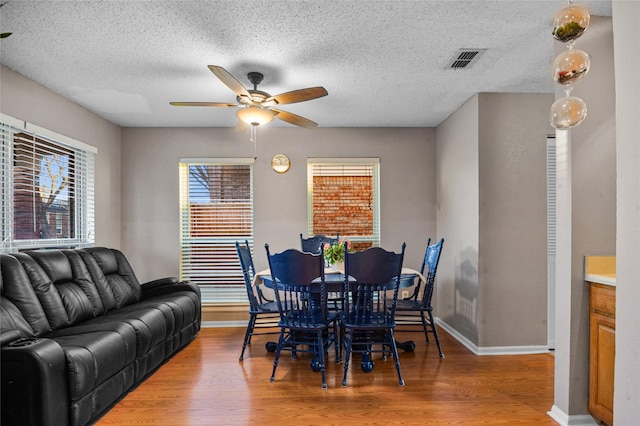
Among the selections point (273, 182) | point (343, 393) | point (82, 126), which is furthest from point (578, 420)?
point (82, 126)

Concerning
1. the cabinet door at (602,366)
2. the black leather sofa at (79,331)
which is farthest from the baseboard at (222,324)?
the cabinet door at (602,366)

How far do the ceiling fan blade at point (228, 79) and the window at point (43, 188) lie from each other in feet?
6.18

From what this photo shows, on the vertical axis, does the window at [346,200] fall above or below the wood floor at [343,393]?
above

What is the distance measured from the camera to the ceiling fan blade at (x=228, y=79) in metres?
2.38

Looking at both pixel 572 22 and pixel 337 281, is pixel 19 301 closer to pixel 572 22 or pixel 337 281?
pixel 337 281

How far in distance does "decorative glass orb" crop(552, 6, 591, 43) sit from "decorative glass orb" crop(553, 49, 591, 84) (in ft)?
0.25

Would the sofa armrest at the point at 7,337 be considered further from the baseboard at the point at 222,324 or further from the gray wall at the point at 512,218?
the gray wall at the point at 512,218

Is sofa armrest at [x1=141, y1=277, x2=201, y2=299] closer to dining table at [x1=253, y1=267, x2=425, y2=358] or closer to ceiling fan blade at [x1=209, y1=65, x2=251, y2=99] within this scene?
dining table at [x1=253, y1=267, x2=425, y2=358]

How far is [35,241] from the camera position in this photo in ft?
11.1

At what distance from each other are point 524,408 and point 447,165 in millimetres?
2779

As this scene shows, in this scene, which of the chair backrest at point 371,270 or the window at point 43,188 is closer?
the chair backrest at point 371,270

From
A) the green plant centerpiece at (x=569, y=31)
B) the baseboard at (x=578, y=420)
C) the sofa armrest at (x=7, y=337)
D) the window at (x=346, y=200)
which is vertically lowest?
the baseboard at (x=578, y=420)

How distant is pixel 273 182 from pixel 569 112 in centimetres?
360

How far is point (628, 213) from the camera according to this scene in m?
1.67
